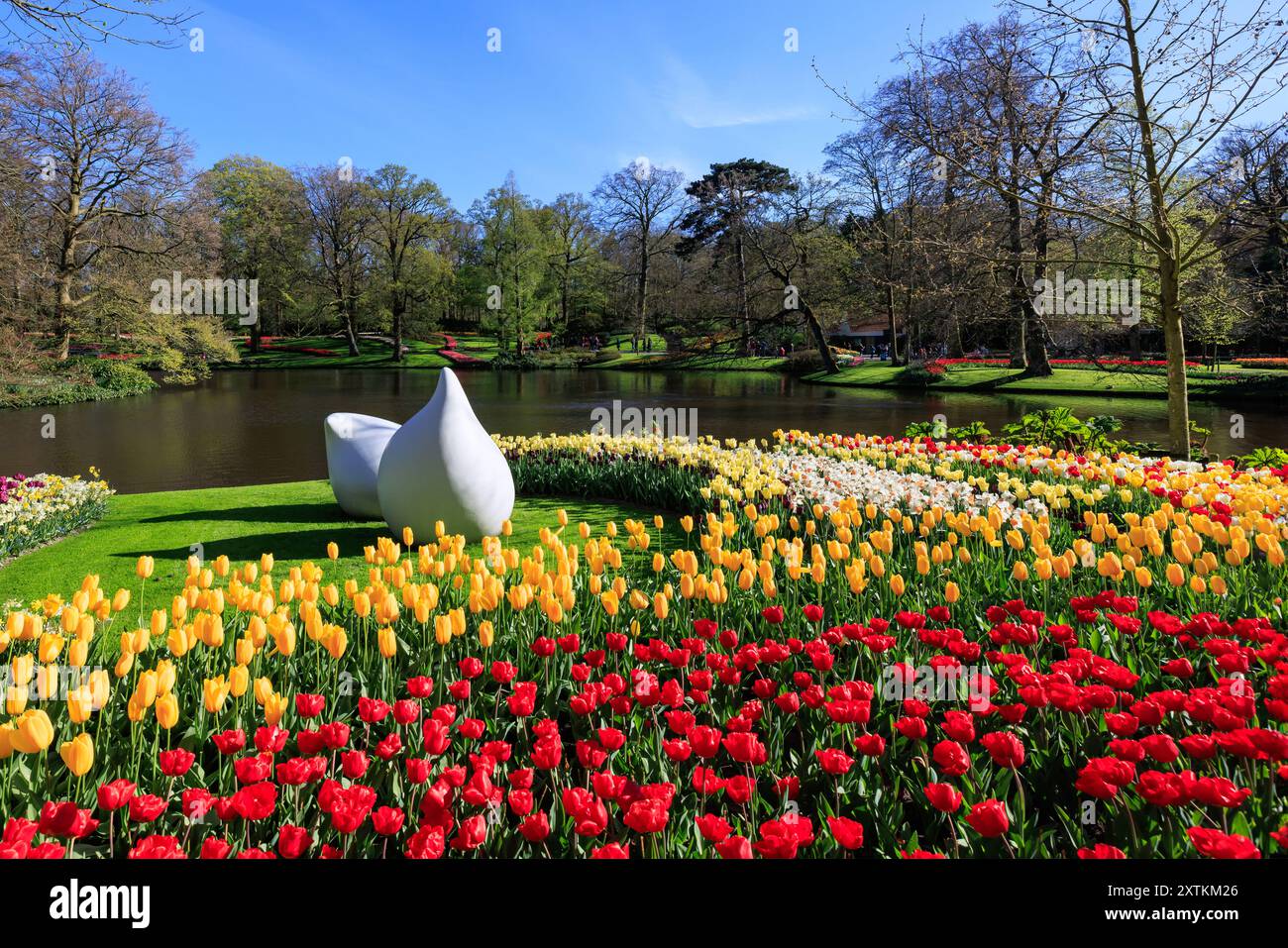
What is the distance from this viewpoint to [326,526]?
775cm

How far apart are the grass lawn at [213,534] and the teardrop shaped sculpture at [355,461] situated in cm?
25

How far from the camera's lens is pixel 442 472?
6.28 meters

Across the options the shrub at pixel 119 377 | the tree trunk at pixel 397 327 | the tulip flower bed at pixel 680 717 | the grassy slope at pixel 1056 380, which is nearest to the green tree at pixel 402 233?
the tree trunk at pixel 397 327

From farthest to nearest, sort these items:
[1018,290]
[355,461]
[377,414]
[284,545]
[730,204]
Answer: [730,204]
[377,414]
[1018,290]
[355,461]
[284,545]

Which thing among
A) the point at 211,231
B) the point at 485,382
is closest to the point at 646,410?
the point at 485,382

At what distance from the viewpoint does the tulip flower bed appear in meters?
1.77

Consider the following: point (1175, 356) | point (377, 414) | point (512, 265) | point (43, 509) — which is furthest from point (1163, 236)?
point (512, 265)

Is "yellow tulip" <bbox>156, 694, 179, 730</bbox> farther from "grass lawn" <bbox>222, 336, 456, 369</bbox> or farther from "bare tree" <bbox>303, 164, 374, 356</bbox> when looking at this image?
"bare tree" <bbox>303, 164, 374, 356</bbox>

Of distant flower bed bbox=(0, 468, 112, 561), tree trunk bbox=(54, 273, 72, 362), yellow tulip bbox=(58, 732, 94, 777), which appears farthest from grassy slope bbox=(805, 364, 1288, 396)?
tree trunk bbox=(54, 273, 72, 362)

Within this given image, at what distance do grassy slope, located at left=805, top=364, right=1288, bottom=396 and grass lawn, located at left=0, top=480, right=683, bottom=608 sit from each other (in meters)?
18.6

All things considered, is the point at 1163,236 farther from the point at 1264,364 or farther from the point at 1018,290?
the point at 1264,364

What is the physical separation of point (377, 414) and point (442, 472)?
17.8 metres

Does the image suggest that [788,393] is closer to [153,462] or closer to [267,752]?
[153,462]

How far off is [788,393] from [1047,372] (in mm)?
9324
